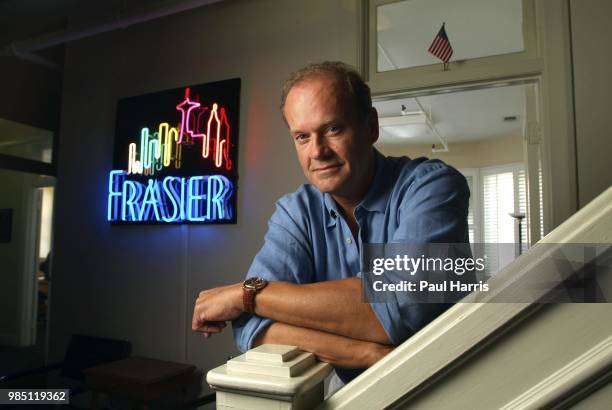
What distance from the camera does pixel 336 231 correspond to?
131cm

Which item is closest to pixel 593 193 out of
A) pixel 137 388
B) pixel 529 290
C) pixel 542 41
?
pixel 542 41

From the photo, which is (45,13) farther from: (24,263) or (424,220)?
(424,220)

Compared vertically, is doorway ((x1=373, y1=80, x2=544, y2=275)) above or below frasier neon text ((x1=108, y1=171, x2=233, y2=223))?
above

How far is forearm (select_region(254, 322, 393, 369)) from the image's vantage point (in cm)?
91

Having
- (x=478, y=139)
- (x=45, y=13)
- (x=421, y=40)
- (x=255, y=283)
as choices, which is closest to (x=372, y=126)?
(x=255, y=283)

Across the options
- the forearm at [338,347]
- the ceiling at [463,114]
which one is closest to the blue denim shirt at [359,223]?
the forearm at [338,347]

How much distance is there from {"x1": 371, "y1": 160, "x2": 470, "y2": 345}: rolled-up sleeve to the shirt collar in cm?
5

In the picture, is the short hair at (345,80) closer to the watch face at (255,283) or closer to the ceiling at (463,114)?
the watch face at (255,283)

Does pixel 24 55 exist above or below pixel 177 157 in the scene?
above

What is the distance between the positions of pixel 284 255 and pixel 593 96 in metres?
2.35

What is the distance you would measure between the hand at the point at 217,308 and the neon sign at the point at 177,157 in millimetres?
2423

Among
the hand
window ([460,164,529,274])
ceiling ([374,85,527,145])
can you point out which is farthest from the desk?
window ([460,164,529,274])

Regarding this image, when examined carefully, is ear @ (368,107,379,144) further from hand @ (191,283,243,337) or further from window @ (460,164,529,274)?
window @ (460,164,529,274)

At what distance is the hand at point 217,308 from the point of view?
1127mm
